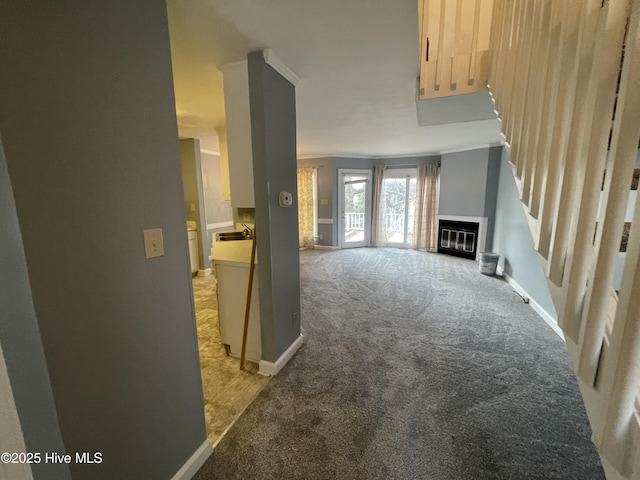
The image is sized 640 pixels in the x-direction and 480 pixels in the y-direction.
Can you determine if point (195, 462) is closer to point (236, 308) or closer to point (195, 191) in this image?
point (236, 308)

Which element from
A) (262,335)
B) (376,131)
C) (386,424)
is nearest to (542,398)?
(386,424)

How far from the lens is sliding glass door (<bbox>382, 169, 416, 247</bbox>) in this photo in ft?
20.6

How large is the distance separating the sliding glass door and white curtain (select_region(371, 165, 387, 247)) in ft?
0.30

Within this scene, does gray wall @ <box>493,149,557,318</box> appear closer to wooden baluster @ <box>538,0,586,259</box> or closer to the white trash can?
the white trash can

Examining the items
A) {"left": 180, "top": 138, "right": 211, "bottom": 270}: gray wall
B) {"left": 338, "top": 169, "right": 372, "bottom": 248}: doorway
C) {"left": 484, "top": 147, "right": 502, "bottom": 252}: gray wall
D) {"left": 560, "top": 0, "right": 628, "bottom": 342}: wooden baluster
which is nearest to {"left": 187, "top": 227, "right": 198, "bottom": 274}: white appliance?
{"left": 180, "top": 138, "right": 211, "bottom": 270}: gray wall

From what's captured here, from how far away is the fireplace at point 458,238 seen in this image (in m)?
5.24

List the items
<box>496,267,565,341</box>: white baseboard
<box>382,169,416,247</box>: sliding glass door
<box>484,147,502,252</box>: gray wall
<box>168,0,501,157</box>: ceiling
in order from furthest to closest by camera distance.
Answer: <box>382,169,416,247</box>: sliding glass door < <box>484,147,502,252</box>: gray wall < <box>496,267,565,341</box>: white baseboard < <box>168,0,501,157</box>: ceiling

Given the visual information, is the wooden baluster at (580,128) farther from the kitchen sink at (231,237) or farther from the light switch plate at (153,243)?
the kitchen sink at (231,237)

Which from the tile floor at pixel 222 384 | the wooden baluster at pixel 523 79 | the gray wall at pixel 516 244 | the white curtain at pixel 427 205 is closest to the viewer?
the wooden baluster at pixel 523 79

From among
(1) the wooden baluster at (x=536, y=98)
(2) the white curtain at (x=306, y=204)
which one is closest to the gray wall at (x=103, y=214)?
(1) the wooden baluster at (x=536, y=98)

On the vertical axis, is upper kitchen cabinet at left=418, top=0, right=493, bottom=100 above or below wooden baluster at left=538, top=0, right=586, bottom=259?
above

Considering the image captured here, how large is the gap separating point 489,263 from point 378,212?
2772mm

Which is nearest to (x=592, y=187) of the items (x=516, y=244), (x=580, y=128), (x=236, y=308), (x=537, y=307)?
(x=580, y=128)

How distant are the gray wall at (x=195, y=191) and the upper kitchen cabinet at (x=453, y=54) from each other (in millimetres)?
3607
